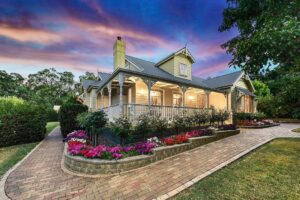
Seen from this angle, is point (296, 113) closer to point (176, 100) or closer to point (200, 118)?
point (200, 118)

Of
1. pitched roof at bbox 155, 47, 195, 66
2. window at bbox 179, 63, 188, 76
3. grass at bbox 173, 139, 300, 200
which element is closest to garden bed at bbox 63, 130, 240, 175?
grass at bbox 173, 139, 300, 200

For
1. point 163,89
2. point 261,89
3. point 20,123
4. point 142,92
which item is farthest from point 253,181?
point 261,89

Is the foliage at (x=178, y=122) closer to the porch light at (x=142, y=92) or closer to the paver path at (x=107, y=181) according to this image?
the paver path at (x=107, y=181)

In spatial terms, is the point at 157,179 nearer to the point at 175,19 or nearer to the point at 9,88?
the point at 175,19

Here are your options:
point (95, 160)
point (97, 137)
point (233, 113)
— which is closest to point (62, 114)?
point (97, 137)

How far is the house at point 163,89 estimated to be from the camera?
10023 millimetres

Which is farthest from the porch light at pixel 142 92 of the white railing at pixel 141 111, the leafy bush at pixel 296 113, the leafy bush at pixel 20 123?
the leafy bush at pixel 296 113

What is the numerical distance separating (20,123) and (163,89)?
10.8 metres

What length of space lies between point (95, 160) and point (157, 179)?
80.3 inches

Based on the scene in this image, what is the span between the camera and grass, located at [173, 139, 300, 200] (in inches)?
135

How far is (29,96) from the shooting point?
37062mm

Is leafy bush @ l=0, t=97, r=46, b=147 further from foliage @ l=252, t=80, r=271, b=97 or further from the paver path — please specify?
foliage @ l=252, t=80, r=271, b=97

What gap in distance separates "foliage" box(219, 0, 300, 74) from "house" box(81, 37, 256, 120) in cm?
489

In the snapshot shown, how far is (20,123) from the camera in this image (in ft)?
31.1
